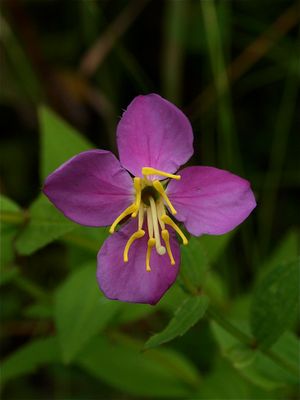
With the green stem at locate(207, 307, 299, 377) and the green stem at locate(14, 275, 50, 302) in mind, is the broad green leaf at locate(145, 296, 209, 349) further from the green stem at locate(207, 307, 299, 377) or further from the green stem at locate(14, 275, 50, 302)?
the green stem at locate(14, 275, 50, 302)

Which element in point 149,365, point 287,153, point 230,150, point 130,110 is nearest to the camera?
point 130,110

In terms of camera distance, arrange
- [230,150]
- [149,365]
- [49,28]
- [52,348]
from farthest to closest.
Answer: [49,28]
[230,150]
[149,365]
[52,348]

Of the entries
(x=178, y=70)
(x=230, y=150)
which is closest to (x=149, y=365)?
(x=230, y=150)

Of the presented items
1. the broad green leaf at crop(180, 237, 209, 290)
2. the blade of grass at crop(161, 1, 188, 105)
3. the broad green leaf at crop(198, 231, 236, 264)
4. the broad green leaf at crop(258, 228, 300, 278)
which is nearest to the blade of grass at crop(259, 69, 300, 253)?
the broad green leaf at crop(258, 228, 300, 278)

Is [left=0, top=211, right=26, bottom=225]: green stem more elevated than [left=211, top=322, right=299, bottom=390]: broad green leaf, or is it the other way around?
[left=0, top=211, right=26, bottom=225]: green stem

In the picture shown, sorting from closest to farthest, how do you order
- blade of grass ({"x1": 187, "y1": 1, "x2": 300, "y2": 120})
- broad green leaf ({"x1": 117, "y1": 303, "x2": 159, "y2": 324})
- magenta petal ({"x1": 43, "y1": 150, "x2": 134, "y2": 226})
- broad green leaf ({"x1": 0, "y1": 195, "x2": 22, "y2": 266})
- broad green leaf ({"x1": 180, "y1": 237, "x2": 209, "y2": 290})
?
magenta petal ({"x1": 43, "y1": 150, "x2": 134, "y2": 226})
broad green leaf ({"x1": 180, "y1": 237, "x2": 209, "y2": 290})
broad green leaf ({"x1": 0, "y1": 195, "x2": 22, "y2": 266})
broad green leaf ({"x1": 117, "y1": 303, "x2": 159, "y2": 324})
blade of grass ({"x1": 187, "y1": 1, "x2": 300, "y2": 120})

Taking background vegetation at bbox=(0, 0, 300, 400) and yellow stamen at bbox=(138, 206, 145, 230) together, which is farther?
background vegetation at bbox=(0, 0, 300, 400)

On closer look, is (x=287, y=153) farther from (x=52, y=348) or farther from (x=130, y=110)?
(x=130, y=110)

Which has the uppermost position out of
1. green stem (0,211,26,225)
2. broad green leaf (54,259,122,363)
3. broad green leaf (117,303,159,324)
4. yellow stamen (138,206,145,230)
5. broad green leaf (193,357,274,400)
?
yellow stamen (138,206,145,230)

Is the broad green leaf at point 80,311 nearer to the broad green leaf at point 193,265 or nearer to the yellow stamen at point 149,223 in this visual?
the broad green leaf at point 193,265
